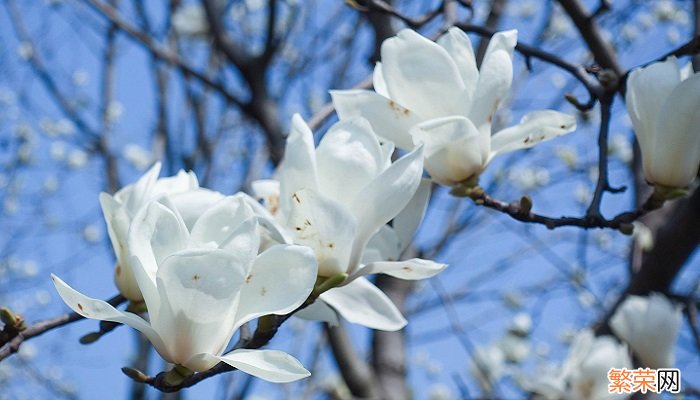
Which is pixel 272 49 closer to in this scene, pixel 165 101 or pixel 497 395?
pixel 165 101

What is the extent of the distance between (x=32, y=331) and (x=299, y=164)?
0.26 m

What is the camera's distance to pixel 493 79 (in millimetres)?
707

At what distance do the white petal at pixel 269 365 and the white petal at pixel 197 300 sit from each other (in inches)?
1.2

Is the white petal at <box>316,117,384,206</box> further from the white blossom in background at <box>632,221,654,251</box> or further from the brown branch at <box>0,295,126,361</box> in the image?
the white blossom in background at <box>632,221,654,251</box>

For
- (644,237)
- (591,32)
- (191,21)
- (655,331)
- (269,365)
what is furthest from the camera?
(191,21)

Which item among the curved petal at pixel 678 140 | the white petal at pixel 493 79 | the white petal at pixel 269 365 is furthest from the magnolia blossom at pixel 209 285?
the curved petal at pixel 678 140

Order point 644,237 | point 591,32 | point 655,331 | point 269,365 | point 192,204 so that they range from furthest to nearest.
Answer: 1. point 644,237
2. point 655,331
3. point 591,32
4. point 192,204
5. point 269,365

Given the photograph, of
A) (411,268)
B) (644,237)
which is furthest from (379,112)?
(644,237)

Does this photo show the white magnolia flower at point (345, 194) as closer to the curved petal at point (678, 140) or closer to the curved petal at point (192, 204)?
the curved petal at point (192, 204)

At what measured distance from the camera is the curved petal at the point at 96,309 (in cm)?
56

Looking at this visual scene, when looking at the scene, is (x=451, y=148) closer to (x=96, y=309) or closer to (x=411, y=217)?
(x=411, y=217)

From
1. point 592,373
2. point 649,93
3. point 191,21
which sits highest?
point 649,93

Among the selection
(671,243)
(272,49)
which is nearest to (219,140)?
(272,49)

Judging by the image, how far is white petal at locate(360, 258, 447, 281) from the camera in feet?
2.07
